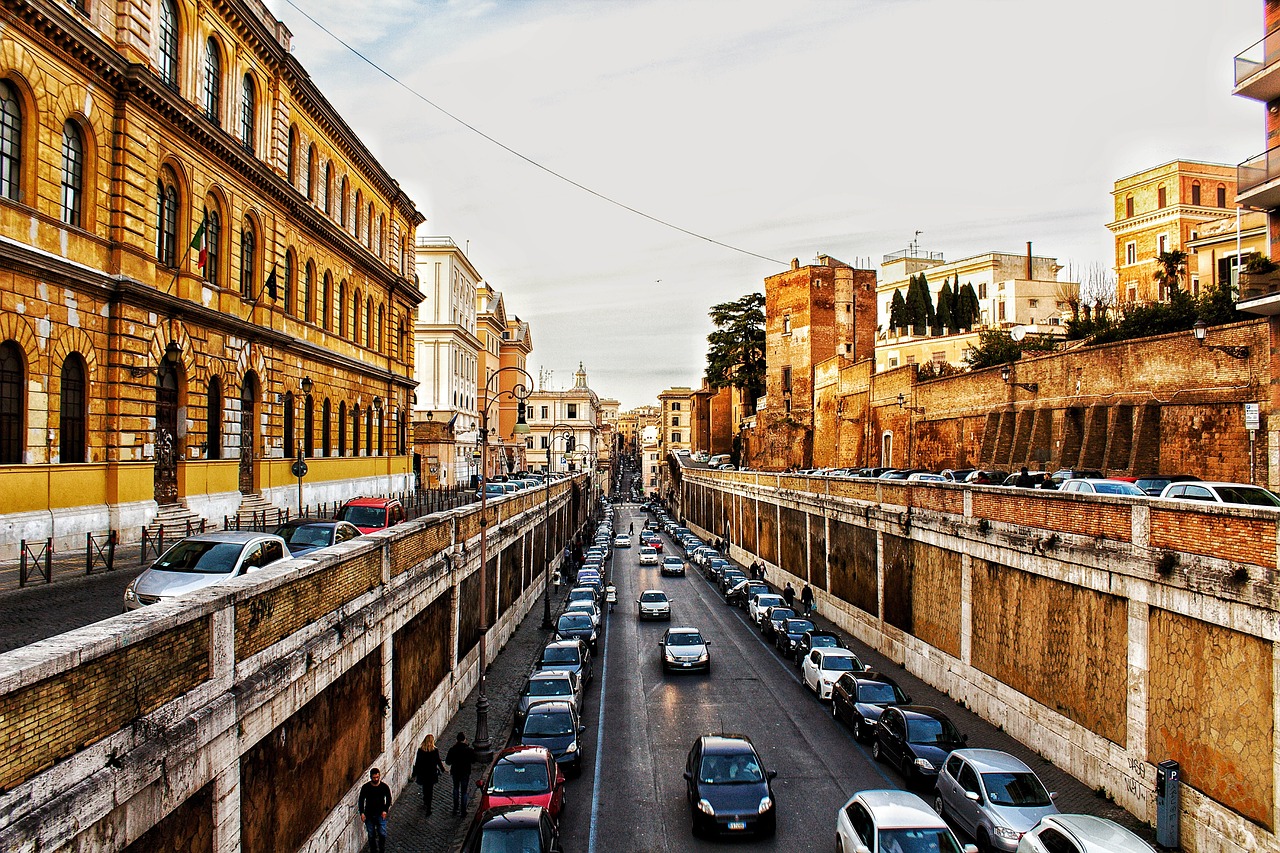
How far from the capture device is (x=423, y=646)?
54.8 feet

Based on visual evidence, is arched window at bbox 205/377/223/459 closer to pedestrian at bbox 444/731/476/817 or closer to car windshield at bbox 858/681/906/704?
pedestrian at bbox 444/731/476/817

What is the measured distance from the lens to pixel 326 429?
40500 mm

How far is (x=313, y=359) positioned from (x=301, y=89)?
471 inches

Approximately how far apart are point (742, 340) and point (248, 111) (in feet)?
206

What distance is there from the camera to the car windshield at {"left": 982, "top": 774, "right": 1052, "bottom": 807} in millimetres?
12055

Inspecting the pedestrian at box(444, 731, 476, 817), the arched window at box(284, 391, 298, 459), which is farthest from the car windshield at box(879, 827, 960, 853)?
the arched window at box(284, 391, 298, 459)

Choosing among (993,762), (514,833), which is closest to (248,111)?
(514,833)

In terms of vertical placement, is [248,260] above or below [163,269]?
above

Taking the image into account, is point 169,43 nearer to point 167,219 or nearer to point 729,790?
point 167,219

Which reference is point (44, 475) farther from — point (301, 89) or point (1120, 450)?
point (1120, 450)

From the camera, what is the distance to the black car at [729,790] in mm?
Answer: 12797

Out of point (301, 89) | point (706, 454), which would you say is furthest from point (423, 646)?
point (706, 454)

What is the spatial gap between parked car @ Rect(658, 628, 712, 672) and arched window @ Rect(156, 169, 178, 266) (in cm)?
1921

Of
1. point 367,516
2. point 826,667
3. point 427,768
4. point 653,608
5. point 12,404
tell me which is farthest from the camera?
Answer: point 653,608
